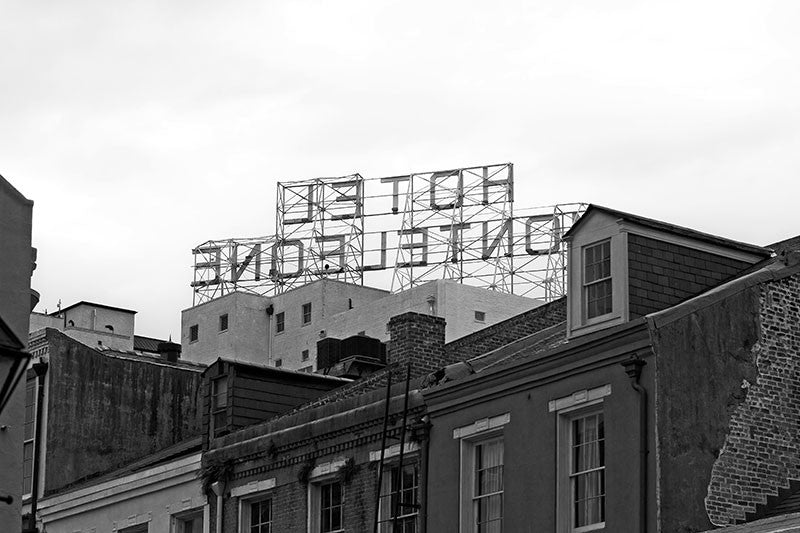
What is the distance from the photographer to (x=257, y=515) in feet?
117

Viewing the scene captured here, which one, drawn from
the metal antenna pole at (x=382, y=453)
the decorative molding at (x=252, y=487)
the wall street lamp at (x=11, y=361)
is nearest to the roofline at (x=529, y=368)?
the metal antenna pole at (x=382, y=453)

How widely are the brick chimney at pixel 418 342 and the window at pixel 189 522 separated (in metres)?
5.43

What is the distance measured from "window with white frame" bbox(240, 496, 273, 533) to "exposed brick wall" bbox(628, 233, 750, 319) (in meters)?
10.5

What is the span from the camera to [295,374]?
38.7 m

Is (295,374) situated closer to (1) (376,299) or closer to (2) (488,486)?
(2) (488,486)

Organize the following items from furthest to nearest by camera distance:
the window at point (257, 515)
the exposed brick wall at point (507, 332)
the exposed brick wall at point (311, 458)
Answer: the exposed brick wall at point (507, 332) → the window at point (257, 515) → the exposed brick wall at point (311, 458)

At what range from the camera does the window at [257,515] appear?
35.1 m

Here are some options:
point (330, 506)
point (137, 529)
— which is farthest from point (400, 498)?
point (137, 529)

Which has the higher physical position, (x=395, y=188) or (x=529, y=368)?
(x=395, y=188)

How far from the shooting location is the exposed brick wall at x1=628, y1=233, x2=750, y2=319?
2809 cm

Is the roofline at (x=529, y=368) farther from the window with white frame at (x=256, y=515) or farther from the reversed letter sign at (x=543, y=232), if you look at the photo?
the reversed letter sign at (x=543, y=232)

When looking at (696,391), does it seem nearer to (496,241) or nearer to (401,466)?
(401,466)

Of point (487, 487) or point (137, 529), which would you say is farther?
point (137, 529)

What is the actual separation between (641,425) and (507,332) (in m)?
12.4
